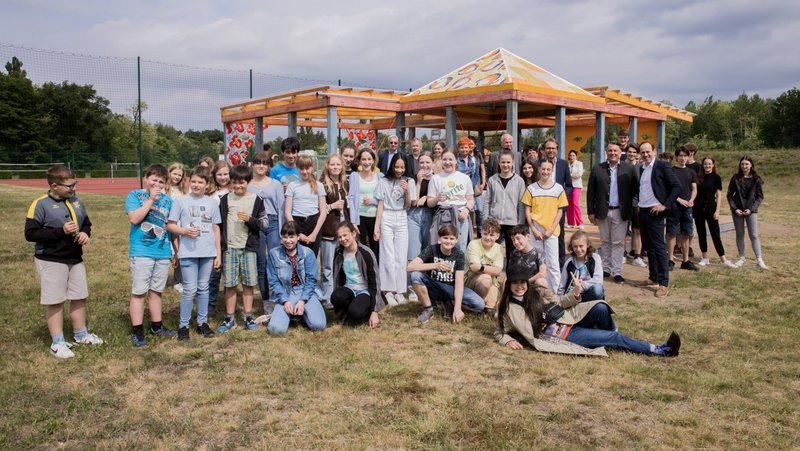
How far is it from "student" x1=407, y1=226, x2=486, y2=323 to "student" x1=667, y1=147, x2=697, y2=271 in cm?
365

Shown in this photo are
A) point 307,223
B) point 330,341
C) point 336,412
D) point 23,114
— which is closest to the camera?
point 336,412

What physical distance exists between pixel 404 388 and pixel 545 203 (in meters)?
2.94

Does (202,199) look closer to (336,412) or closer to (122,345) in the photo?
(122,345)

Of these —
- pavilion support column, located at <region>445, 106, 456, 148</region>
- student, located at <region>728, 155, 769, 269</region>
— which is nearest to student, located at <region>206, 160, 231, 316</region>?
pavilion support column, located at <region>445, 106, 456, 148</region>

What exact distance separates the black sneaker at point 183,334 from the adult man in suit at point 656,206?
15.8 ft

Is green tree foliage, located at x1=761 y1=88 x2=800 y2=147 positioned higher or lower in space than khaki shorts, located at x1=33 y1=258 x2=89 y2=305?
higher

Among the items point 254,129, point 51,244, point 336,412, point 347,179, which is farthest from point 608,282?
point 254,129

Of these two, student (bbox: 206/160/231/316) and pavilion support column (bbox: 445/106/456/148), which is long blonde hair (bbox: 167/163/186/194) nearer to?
student (bbox: 206/160/231/316)

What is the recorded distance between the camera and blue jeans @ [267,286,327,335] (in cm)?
511

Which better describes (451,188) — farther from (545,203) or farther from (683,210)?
(683,210)

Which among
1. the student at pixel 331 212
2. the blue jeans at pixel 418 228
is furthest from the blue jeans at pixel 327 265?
Answer: the blue jeans at pixel 418 228

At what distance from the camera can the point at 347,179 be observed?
20.0ft

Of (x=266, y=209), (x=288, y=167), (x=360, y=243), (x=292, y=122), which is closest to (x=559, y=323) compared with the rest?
(x=360, y=243)

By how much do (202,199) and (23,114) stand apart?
162 ft
